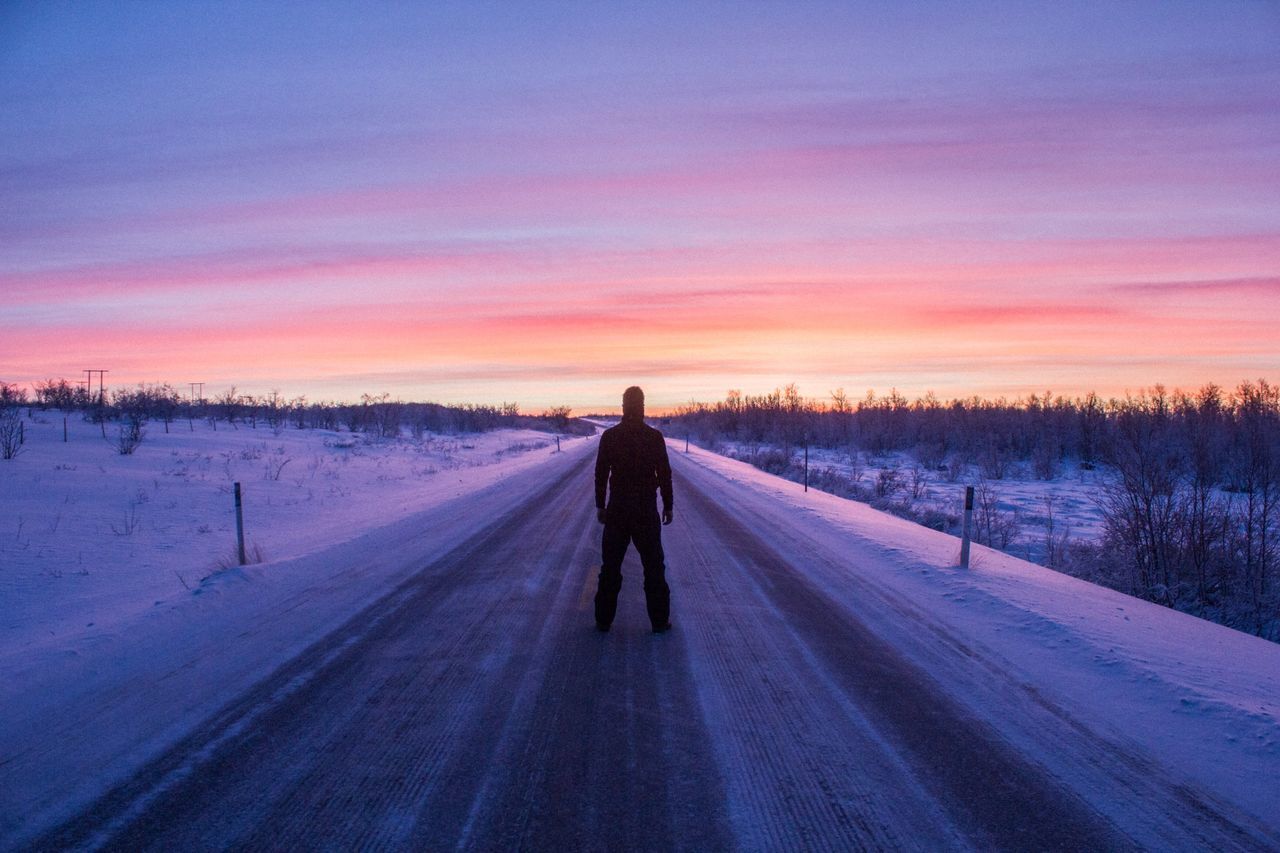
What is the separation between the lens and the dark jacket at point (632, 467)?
6625mm

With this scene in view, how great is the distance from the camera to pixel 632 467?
663 centimetres

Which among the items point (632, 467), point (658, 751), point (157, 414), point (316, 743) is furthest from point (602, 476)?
point (157, 414)

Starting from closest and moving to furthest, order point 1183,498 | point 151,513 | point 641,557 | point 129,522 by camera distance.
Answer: point 641,557
point 1183,498
point 129,522
point 151,513

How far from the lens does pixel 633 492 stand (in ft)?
21.7

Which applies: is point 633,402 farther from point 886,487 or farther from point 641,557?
point 886,487

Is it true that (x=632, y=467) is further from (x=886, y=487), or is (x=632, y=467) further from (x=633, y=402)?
(x=886, y=487)

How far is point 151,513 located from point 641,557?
39.7 ft

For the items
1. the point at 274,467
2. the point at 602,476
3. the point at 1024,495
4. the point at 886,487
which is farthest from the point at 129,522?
the point at 1024,495

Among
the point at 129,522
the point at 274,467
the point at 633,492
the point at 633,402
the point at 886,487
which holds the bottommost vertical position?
the point at 129,522

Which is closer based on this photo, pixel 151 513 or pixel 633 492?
pixel 633 492

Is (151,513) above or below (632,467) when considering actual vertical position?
below

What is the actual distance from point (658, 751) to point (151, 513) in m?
13.8

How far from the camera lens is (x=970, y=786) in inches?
144

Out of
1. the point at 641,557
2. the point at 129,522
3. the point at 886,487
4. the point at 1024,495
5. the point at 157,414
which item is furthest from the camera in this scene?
the point at 157,414
